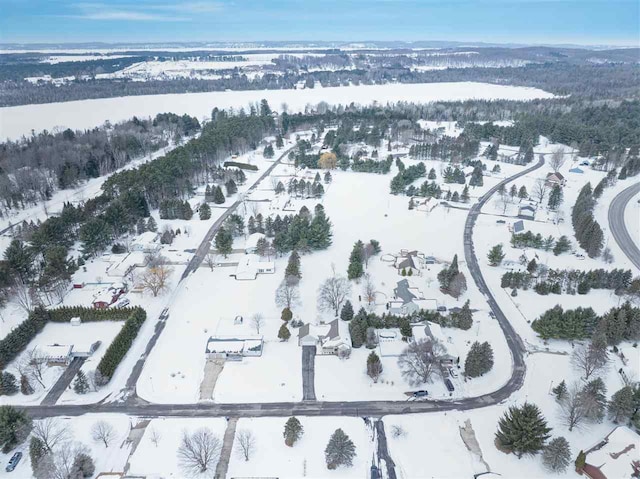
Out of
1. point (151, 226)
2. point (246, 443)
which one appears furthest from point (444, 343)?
point (151, 226)

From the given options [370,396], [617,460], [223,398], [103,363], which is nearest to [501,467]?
[617,460]

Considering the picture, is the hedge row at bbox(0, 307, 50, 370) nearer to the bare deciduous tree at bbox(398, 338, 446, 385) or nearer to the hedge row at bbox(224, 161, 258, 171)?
the bare deciduous tree at bbox(398, 338, 446, 385)

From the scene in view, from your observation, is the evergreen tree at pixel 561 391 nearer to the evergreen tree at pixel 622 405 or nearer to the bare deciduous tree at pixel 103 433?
the evergreen tree at pixel 622 405

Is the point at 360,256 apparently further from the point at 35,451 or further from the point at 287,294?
the point at 35,451

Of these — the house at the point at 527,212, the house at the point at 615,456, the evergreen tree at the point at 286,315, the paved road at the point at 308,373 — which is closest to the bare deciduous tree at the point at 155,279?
the evergreen tree at the point at 286,315

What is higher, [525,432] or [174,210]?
[174,210]

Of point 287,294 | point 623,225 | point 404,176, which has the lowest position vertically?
point 623,225
